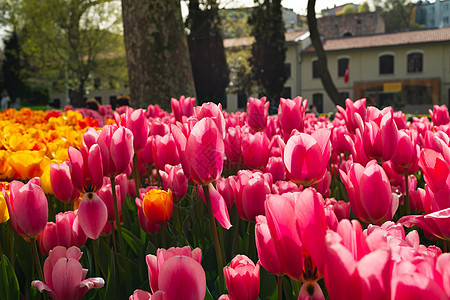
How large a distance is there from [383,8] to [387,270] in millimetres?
76331

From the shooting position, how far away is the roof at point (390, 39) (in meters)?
37.1

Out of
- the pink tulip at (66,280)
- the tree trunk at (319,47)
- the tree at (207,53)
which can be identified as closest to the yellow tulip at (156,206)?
the pink tulip at (66,280)

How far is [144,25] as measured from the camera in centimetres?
825

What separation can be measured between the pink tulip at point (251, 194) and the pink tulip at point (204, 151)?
16cm

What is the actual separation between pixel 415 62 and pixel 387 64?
2092 mm

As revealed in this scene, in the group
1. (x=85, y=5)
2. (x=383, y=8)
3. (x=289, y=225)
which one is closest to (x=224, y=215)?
(x=289, y=225)

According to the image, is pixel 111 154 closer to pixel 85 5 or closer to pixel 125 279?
pixel 125 279

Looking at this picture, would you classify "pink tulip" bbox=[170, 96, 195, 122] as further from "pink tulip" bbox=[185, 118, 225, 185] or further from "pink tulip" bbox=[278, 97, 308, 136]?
"pink tulip" bbox=[185, 118, 225, 185]

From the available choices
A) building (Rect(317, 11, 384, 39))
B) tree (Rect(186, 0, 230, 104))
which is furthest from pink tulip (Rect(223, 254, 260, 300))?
building (Rect(317, 11, 384, 39))

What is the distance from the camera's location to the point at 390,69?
126ft

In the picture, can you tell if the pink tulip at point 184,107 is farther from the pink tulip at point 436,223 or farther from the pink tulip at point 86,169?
the pink tulip at point 436,223

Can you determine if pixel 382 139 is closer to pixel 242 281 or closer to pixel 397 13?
pixel 242 281

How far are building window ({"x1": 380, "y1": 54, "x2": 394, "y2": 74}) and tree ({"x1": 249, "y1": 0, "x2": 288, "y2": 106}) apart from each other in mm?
10238

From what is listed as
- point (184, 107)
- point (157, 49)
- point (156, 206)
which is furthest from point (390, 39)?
point (156, 206)
